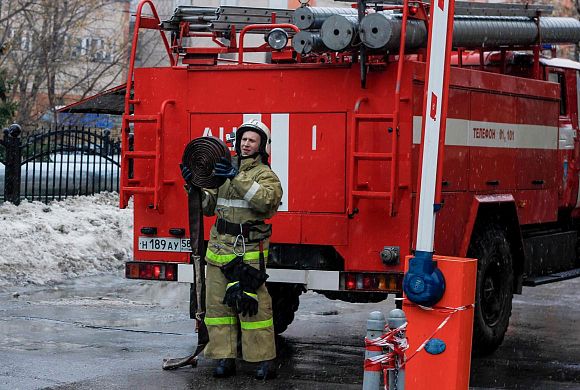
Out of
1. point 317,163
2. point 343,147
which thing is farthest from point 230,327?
point 343,147

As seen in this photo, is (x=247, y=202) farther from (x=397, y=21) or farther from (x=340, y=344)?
(x=340, y=344)

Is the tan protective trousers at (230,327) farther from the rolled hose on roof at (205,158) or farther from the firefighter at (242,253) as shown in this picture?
the rolled hose on roof at (205,158)

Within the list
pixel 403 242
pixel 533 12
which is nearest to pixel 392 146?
pixel 403 242

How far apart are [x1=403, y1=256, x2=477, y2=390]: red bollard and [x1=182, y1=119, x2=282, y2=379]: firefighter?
1.98 meters

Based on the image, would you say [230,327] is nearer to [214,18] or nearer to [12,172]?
[214,18]

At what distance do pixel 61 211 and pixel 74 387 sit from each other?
987 centimetres

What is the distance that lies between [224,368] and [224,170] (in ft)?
4.83

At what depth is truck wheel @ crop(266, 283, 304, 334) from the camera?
395 inches

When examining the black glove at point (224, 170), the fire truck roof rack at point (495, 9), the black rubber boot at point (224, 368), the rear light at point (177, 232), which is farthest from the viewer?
the fire truck roof rack at point (495, 9)

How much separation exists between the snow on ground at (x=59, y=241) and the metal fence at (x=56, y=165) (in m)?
0.44

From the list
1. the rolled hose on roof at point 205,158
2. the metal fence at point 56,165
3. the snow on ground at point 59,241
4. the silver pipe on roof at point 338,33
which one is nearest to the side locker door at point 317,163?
the silver pipe on roof at point 338,33

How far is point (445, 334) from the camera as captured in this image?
6609 millimetres

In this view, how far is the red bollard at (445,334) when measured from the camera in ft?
21.6

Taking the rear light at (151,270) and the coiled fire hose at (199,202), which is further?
the rear light at (151,270)
